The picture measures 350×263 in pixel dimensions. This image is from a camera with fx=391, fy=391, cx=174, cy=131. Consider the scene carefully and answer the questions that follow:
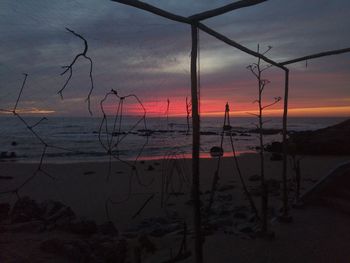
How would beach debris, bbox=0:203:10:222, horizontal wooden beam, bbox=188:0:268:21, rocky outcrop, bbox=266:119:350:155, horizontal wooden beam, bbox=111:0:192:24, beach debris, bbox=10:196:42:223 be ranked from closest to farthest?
1. horizontal wooden beam, bbox=111:0:192:24
2. horizontal wooden beam, bbox=188:0:268:21
3. beach debris, bbox=10:196:42:223
4. beach debris, bbox=0:203:10:222
5. rocky outcrop, bbox=266:119:350:155

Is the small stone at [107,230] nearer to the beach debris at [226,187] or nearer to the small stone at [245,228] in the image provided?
the small stone at [245,228]

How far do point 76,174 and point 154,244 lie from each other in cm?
1034

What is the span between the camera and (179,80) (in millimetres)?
4898

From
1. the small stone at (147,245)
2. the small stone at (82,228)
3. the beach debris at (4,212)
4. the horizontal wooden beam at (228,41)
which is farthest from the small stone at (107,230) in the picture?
the horizontal wooden beam at (228,41)

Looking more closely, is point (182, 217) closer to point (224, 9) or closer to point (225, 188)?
point (225, 188)

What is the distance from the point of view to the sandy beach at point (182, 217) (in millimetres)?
5383

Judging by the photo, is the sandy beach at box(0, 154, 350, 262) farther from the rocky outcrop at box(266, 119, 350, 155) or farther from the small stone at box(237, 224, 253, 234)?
the rocky outcrop at box(266, 119, 350, 155)

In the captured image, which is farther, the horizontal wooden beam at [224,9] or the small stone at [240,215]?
the small stone at [240,215]

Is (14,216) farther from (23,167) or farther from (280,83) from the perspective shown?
(23,167)

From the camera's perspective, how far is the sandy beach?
538 centimetres

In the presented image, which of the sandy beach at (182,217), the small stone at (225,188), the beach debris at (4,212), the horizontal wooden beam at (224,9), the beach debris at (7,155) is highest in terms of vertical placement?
the horizontal wooden beam at (224,9)

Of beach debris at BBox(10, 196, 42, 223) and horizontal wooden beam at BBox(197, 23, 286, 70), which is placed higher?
horizontal wooden beam at BBox(197, 23, 286, 70)

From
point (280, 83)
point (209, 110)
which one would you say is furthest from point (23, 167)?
point (209, 110)

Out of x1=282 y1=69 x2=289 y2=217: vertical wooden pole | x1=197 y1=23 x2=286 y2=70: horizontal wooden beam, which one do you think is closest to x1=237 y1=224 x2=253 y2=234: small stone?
x1=282 y1=69 x2=289 y2=217: vertical wooden pole
